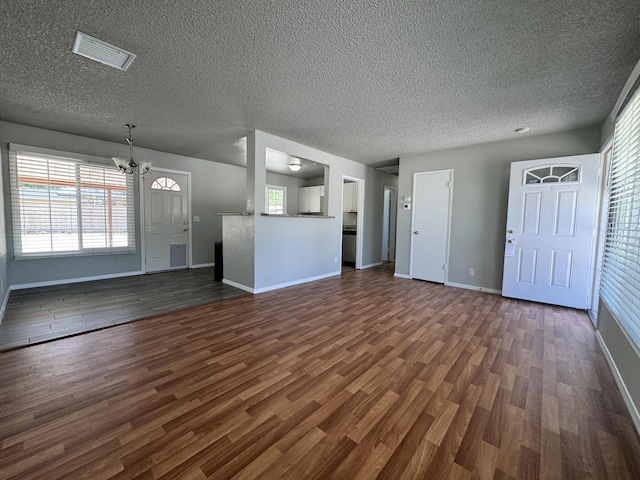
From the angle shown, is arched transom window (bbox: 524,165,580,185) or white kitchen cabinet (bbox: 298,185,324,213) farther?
white kitchen cabinet (bbox: 298,185,324,213)

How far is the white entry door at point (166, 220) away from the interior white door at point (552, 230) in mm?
6178

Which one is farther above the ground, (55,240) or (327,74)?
(327,74)

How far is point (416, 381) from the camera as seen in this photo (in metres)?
1.93

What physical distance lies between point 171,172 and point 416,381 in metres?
5.81

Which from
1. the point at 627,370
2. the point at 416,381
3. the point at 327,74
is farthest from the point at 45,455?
the point at 627,370

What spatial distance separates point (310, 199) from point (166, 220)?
3.74 metres

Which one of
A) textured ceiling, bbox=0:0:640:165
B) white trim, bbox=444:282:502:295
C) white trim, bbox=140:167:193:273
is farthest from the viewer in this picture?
white trim, bbox=140:167:193:273

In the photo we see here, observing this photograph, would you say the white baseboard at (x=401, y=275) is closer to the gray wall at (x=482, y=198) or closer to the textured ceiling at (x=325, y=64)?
the gray wall at (x=482, y=198)

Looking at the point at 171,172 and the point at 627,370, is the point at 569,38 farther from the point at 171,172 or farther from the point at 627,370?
the point at 171,172

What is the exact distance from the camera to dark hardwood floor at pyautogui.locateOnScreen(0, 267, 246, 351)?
264cm

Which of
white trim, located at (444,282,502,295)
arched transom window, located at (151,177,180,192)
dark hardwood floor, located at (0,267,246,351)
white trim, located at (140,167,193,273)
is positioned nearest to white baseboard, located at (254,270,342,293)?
dark hardwood floor, located at (0,267,246,351)

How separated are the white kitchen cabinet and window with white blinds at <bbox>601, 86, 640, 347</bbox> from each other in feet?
18.5

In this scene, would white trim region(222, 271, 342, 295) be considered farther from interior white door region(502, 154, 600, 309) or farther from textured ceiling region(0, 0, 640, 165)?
interior white door region(502, 154, 600, 309)

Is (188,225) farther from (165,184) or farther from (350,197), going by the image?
(350,197)
